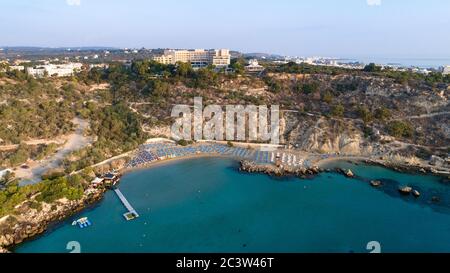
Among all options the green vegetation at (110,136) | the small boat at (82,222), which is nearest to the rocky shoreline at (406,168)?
the green vegetation at (110,136)

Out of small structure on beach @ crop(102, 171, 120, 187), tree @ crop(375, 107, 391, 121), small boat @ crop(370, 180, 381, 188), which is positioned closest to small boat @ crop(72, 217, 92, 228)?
small structure on beach @ crop(102, 171, 120, 187)

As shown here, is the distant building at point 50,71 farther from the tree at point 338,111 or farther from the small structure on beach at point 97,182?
the tree at point 338,111

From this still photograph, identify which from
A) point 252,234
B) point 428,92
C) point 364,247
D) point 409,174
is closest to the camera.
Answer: point 364,247

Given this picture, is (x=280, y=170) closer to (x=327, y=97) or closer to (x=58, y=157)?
(x=327, y=97)

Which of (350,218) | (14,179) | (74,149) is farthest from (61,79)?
(350,218)

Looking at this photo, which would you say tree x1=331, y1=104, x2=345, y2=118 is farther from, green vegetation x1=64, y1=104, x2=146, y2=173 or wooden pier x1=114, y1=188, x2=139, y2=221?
wooden pier x1=114, y1=188, x2=139, y2=221

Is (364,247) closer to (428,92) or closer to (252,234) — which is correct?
(252,234)
